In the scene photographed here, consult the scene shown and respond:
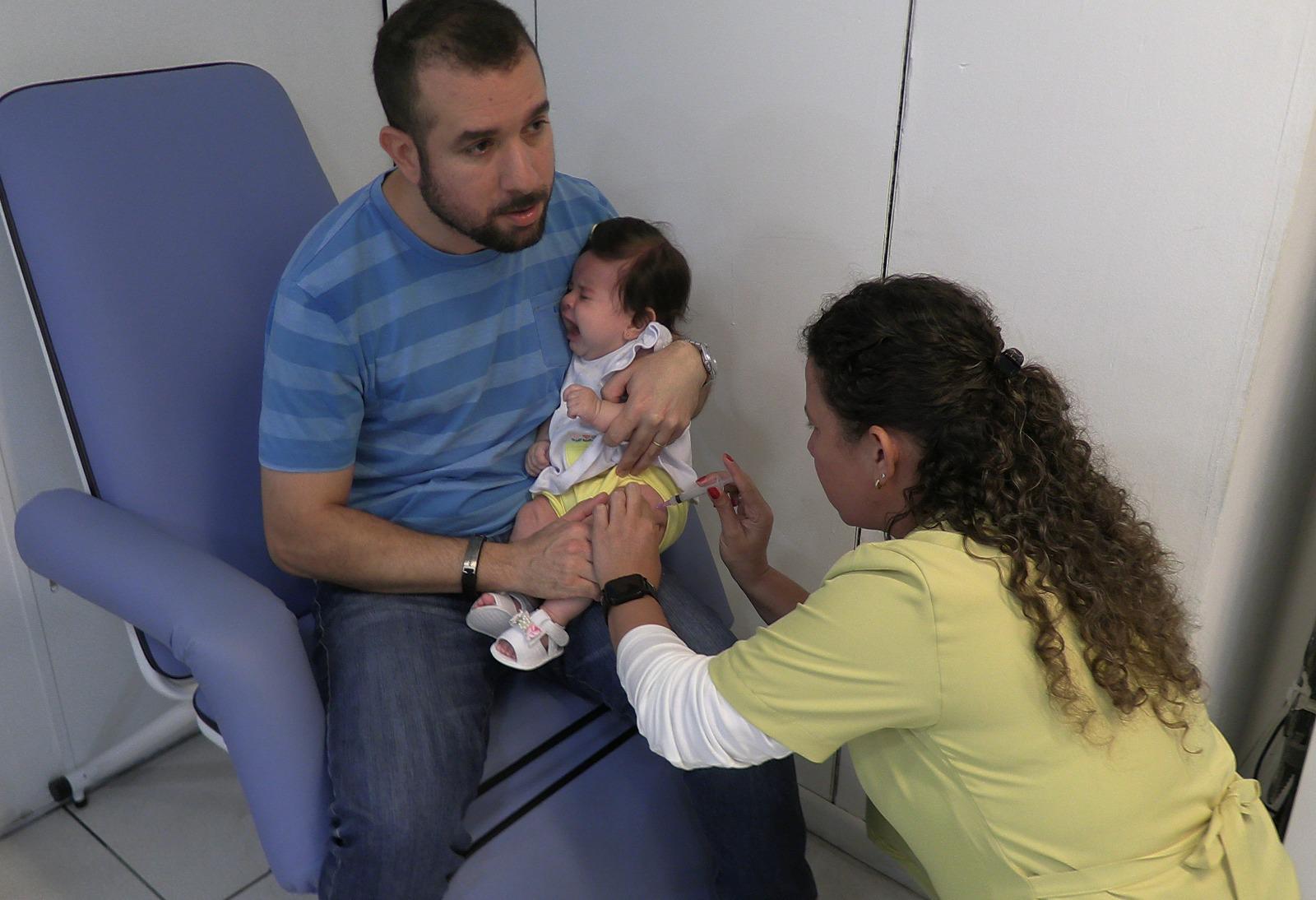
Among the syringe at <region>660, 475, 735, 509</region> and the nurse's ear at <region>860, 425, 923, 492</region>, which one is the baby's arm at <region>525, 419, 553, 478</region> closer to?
the syringe at <region>660, 475, 735, 509</region>

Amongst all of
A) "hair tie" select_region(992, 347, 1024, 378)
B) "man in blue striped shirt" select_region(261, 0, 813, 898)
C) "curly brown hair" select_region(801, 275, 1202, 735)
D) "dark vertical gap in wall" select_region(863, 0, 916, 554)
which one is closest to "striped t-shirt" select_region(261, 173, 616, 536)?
"man in blue striped shirt" select_region(261, 0, 813, 898)

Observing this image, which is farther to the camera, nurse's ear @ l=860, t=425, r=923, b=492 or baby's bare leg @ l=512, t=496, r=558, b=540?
baby's bare leg @ l=512, t=496, r=558, b=540

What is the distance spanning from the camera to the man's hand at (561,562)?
4.23ft

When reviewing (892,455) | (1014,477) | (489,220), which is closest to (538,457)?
(489,220)

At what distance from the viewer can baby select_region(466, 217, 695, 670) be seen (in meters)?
1.41

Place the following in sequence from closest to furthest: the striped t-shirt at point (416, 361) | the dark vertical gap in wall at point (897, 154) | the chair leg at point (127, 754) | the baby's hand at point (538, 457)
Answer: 1. the striped t-shirt at point (416, 361)
2. the dark vertical gap in wall at point (897, 154)
3. the baby's hand at point (538, 457)
4. the chair leg at point (127, 754)

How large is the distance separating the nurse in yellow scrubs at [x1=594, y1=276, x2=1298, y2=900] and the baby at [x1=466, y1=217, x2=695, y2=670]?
0.36 metres

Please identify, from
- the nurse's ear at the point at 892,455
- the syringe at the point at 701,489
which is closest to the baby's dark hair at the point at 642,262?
the syringe at the point at 701,489

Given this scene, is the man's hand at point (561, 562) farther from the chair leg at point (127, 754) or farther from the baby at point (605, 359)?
the chair leg at point (127, 754)

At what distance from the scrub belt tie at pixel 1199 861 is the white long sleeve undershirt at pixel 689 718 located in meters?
0.27

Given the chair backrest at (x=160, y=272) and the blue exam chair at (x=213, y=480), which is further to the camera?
the chair backrest at (x=160, y=272)

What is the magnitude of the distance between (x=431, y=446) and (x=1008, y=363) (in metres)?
Answer: 0.72

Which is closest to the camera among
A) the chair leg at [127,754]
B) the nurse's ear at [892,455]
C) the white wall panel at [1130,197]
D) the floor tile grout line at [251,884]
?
the nurse's ear at [892,455]

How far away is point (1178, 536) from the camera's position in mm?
1312
